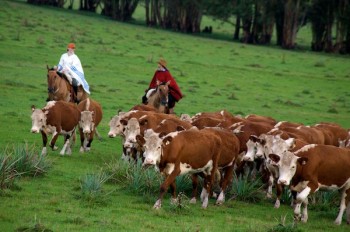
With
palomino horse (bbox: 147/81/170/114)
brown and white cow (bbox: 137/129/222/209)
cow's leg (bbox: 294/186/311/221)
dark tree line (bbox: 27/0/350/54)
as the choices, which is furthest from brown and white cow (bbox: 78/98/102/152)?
dark tree line (bbox: 27/0/350/54)

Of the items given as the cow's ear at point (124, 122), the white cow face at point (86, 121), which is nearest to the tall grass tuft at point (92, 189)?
the cow's ear at point (124, 122)

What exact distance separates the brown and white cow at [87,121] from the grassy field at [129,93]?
1.08 feet

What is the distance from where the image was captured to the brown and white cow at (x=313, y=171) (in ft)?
41.8

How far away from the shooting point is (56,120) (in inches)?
690

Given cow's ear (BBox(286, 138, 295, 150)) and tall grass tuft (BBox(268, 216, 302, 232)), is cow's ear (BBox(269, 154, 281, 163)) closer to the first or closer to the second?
cow's ear (BBox(286, 138, 295, 150))

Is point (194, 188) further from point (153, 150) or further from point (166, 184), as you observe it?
point (153, 150)

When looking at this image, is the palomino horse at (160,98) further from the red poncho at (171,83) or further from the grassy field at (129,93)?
the grassy field at (129,93)

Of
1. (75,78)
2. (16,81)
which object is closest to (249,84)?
(16,81)

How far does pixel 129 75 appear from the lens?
35469 mm

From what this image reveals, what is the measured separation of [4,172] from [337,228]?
5.70 metres

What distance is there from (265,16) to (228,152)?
50.3m

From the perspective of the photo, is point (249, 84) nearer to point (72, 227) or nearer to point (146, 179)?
point (146, 179)

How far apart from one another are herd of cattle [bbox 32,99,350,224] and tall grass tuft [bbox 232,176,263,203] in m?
0.19

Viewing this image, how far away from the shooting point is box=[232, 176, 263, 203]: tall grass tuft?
14.4 meters
